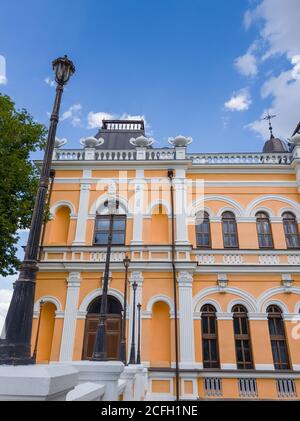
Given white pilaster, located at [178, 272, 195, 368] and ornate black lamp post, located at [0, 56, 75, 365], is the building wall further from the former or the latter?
ornate black lamp post, located at [0, 56, 75, 365]

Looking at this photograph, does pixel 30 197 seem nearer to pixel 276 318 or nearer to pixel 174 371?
pixel 174 371

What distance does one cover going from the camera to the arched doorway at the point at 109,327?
42.2 feet

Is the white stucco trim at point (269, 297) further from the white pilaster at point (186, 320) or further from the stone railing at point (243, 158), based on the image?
the stone railing at point (243, 158)

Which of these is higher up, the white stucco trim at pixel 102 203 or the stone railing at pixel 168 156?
the stone railing at pixel 168 156

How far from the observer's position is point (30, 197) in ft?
40.9

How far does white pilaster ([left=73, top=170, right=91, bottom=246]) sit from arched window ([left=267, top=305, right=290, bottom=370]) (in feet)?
31.0

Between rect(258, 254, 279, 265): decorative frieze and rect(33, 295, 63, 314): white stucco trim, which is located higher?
rect(258, 254, 279, 265): decorative frieze

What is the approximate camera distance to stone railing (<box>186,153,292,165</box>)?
654 inches

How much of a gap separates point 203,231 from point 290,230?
Result: 14.4 feet

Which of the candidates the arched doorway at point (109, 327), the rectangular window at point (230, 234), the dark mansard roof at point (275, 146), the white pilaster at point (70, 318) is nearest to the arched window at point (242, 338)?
the rectangular window at point (230, 234)

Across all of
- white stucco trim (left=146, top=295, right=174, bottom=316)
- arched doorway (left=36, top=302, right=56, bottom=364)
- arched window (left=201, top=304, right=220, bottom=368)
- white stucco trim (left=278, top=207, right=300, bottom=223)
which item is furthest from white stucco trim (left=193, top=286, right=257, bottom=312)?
arched doorway (left=36, top=302, right=56, bottom=364)

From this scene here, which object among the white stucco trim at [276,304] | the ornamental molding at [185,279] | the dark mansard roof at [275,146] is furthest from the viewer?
the dark mansard roof at [275,146]

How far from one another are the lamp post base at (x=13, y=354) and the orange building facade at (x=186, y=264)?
36.2ft

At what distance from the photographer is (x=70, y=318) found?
43.4 feet
